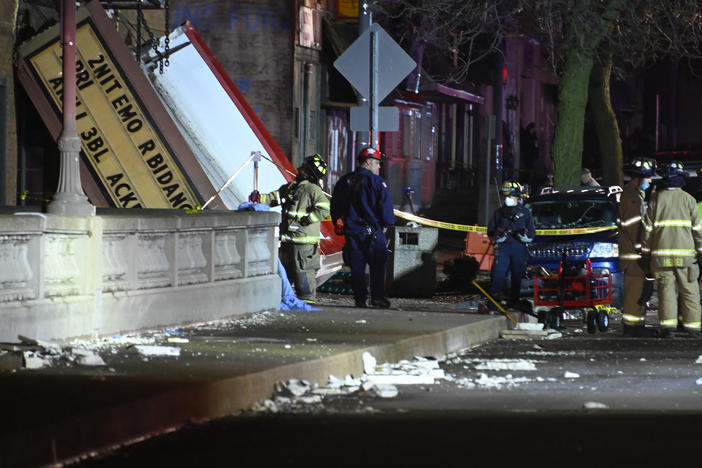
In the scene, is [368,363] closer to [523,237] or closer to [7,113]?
[523,237]

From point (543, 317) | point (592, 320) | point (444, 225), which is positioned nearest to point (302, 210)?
point (543, 317)

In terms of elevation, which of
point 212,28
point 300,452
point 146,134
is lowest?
point 300,452

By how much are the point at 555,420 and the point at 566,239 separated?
1051cm

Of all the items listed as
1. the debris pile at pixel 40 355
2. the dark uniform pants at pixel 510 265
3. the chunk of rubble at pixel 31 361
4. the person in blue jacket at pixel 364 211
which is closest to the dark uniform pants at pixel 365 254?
the person in blue jacket at pixel 364 211

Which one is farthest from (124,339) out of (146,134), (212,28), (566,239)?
(212,28)

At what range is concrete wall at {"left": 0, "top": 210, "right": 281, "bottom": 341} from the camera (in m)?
11.7

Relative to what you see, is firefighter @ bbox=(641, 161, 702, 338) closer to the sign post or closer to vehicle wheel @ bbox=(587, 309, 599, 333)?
vehicle wheel @ bbox=(587, 309, 599, 333)

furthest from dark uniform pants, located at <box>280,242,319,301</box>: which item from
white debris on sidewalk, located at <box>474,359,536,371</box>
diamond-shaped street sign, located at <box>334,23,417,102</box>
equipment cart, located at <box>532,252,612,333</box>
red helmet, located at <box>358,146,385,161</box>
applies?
white debris on sidewalk, located at <box>474,359,536,371</box>

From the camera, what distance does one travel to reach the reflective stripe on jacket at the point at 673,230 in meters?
15.7

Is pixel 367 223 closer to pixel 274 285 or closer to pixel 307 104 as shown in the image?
pixel 274 285

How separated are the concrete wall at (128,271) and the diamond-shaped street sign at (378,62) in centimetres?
195

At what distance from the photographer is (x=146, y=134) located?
74.8ft

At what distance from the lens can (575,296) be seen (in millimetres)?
17422

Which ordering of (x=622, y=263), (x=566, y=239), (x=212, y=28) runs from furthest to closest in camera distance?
(x=212, y=28), (x=566, y=239), (x=622, y=263)
